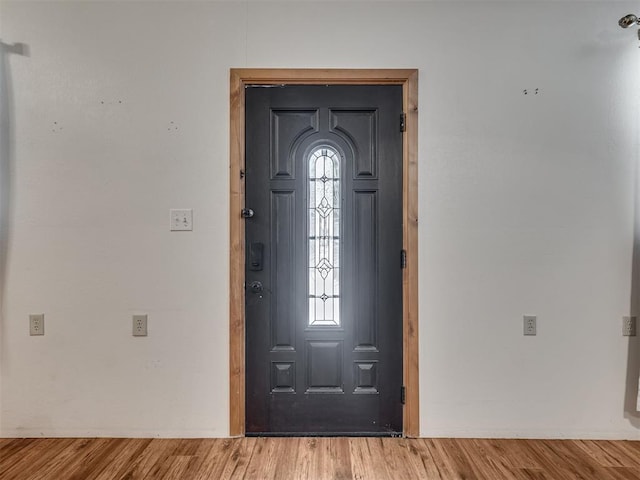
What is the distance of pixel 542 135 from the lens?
2.31m

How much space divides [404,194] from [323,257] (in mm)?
583

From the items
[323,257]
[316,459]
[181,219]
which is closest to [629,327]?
[323,257]

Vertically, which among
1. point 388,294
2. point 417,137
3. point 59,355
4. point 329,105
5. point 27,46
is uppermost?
point 27,46

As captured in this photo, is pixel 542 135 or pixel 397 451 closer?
pixel 397 451

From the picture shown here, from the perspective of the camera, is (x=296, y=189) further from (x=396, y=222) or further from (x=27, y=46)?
(x=27, y=46)

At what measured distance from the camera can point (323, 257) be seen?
2355 mm

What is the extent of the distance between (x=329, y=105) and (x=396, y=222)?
764 mm

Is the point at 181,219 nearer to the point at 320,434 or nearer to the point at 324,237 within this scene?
the point at 324,237

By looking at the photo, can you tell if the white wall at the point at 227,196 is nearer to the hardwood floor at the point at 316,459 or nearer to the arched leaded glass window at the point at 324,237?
the hardwood floor at the point at 316,459

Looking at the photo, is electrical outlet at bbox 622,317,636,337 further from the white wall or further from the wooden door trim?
the wooden door trim

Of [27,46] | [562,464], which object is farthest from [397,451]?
[27,46]

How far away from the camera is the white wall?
7.56ft

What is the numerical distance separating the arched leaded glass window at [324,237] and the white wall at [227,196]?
1.60 feet

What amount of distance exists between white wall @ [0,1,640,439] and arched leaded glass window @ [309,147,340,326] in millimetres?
489
